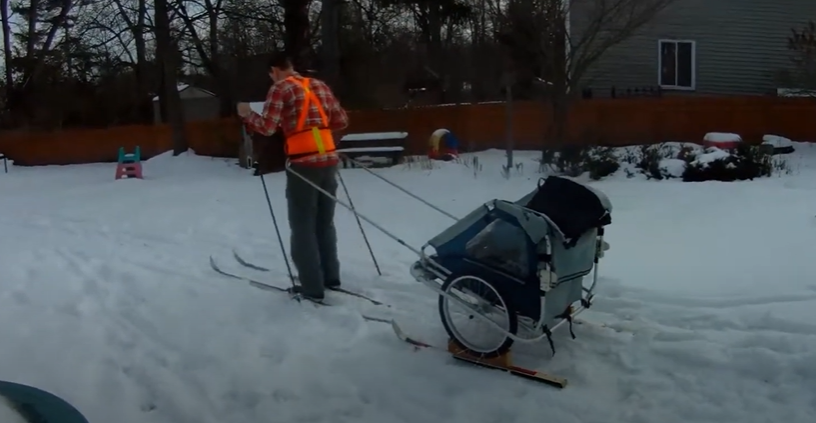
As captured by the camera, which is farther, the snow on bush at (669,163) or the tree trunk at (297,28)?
the tree trunk at (297,28)

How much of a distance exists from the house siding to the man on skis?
14706mm

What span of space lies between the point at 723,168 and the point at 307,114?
6.38 m

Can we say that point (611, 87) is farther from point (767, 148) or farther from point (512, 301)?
point (512, 301)

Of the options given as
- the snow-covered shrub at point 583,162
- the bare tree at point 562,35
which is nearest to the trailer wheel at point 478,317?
the snow-covered shrub at point 583,162

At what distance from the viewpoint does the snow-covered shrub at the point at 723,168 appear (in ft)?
33.6

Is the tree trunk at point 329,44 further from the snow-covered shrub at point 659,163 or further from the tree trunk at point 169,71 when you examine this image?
the snow-covered shrub at point 659,163

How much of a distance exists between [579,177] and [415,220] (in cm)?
325

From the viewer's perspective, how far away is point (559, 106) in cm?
1291

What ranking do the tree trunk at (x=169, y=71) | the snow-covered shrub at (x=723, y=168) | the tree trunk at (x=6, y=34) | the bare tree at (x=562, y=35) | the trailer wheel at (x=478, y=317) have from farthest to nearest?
the tree trunk at (x=6, y=34)
the tree trunk at (x=169, y=71)
the bare tree at (x=562, y=35)
the snow-covered shrub at (x=723, y=168)
the trailer wheel at (x=478, y=317)

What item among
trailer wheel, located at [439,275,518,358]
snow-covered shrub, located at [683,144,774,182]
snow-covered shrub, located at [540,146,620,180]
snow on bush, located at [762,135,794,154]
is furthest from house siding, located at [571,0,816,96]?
trailer wheel, located at [439,275,518,358]

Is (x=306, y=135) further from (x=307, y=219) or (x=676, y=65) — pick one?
(x=676, y=65)

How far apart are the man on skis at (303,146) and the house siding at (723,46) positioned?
14706mm

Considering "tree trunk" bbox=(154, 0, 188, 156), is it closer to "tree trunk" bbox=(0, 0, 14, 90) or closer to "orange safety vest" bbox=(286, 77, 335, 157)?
"tree trunk" bbox=(0, 0, 14, 90)

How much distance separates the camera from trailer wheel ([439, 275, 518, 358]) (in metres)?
4.43
